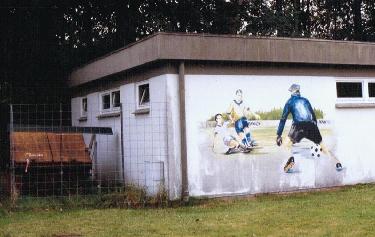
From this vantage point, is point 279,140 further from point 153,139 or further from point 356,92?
point 153,139

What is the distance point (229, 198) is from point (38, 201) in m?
4.10

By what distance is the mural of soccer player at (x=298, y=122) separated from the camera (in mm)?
13438

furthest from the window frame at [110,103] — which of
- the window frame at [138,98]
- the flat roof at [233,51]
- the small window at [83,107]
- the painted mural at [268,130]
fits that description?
the painted mural at [268,130]

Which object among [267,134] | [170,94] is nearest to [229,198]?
[267,134]

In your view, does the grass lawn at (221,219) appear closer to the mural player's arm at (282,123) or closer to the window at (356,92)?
the mural player's arm at (282,123)

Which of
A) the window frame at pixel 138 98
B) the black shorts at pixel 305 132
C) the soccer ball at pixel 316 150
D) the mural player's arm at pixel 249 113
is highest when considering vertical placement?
the window frame at pixel 138 98

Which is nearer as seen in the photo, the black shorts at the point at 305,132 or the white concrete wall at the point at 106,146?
the black shorts at the point at 305,132

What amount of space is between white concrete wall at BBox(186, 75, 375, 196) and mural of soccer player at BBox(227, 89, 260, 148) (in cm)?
14

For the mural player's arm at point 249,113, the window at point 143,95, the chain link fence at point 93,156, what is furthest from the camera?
the window at point 143,95

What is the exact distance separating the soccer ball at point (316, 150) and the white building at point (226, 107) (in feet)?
0.31

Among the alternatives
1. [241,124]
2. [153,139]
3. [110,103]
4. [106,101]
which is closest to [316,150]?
[241,124]

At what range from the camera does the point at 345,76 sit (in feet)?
47.1

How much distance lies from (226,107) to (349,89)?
370cm

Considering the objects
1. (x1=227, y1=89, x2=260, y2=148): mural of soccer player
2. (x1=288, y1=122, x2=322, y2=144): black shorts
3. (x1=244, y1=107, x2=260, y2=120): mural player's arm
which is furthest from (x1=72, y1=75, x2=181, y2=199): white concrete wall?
(x1=288, y1=122, x2=322, y2=144): black shorts
